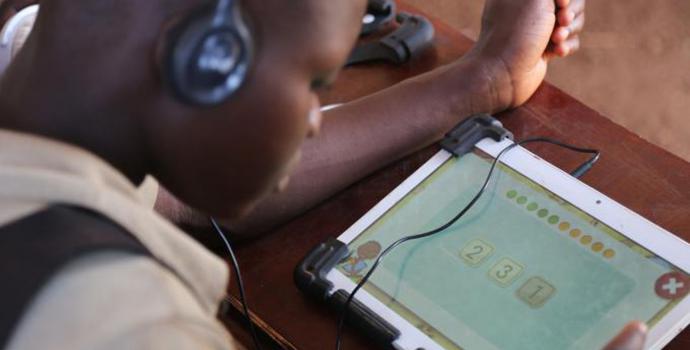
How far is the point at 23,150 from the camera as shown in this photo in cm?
53

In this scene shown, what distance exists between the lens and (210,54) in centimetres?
51

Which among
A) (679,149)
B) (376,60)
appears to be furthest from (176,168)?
(679,149)

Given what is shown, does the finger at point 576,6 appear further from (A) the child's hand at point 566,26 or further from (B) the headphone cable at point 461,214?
(B) the headphone cable at point 461,214

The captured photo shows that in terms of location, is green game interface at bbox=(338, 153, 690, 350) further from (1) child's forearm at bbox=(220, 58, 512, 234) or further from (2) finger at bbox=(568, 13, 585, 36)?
(2) finger at bbox=(568, 13, 585, 36)

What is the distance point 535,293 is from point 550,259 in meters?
0.04

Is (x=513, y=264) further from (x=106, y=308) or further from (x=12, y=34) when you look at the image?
(x=12, y=34)

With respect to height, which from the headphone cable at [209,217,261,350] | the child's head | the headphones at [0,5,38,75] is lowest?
the headphone cable at [209,217,261,350]

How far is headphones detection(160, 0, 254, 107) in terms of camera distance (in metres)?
0.51

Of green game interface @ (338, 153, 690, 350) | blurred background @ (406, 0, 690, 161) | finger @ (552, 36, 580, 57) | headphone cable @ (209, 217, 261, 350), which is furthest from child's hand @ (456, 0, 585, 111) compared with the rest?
blurred background @ (406, 0, 690, 161)

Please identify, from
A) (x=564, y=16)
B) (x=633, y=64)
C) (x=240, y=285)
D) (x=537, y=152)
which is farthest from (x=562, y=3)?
(x=633, y=64)

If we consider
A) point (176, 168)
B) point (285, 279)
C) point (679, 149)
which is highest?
point (176, 168)

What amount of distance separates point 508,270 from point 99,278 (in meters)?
0.38

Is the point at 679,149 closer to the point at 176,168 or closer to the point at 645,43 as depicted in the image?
the point at 645,43

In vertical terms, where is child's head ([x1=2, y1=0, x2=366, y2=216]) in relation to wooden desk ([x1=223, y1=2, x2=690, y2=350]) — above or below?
above
